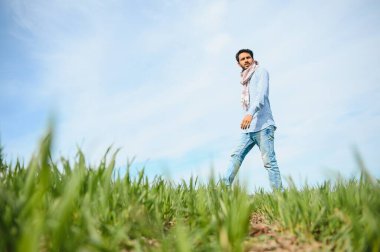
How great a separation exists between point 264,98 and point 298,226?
3225mm

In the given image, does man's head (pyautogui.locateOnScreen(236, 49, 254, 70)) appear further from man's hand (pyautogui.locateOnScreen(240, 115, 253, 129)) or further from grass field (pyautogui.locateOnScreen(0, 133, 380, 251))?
grass field (pyautogui.locateOnScreen(0, 133, 380, 251))

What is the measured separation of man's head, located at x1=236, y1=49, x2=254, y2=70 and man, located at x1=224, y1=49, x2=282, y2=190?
0.13m

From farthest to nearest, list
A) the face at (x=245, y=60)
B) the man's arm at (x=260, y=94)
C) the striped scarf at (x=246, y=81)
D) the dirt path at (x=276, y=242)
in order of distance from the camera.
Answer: the face at (x=245, y=60)
the striped scarf at (x=246, y=81)
the man's arm at (x=260, y=94)
the dirt path at (x=276, y=242)

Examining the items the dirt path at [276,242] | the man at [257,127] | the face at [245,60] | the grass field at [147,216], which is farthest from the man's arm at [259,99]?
the dirt path at [276,242]

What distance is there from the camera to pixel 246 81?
5719 millimetres

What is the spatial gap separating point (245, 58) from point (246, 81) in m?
0.41

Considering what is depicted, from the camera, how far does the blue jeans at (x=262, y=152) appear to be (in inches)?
193

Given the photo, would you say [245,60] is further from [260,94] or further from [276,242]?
[276,242]

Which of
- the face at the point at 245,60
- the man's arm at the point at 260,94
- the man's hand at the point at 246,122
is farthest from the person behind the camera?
the face at the point at 245,60

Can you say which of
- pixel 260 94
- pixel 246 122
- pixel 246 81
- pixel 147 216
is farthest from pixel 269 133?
pixel 147 216

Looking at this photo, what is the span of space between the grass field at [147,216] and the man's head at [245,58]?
3.40m

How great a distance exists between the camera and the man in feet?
16.2

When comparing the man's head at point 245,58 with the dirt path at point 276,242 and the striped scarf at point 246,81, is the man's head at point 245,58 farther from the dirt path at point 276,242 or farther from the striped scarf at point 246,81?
the dirt path at point 276,242

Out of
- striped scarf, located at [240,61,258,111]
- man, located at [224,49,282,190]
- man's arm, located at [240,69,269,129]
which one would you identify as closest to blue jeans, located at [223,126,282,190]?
man, located at [224,49,282,190]
